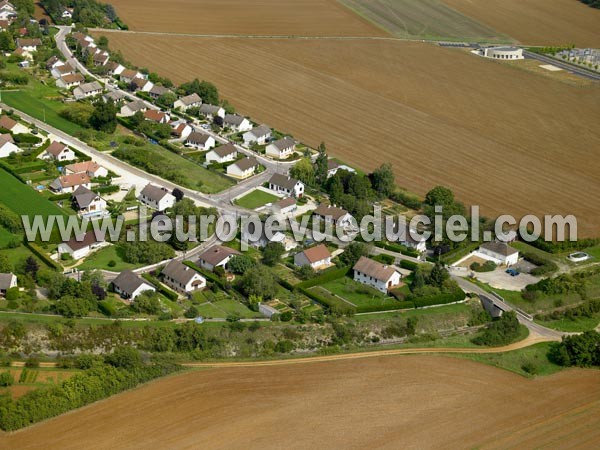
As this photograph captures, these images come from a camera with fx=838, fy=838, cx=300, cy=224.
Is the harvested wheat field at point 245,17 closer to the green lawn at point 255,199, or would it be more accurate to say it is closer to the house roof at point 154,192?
the green lawn at point 255,199

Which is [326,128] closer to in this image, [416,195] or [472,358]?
[416,195]

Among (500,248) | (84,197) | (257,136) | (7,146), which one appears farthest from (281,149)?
(500,248)

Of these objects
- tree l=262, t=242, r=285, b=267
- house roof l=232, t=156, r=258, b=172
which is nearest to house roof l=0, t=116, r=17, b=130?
house roof l=232, t=156, r=258, b=172

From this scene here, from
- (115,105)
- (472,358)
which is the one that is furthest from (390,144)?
(472,358)

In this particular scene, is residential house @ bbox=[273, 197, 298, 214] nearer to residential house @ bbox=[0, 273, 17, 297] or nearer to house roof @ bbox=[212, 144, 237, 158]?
house roof @ bbox=[212, 144, 237, 158]

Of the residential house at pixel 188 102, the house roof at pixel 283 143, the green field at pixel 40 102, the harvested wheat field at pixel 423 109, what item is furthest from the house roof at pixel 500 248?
the green field at pixel 40 102

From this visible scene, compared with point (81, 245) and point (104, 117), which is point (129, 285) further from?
point (104, 117)
